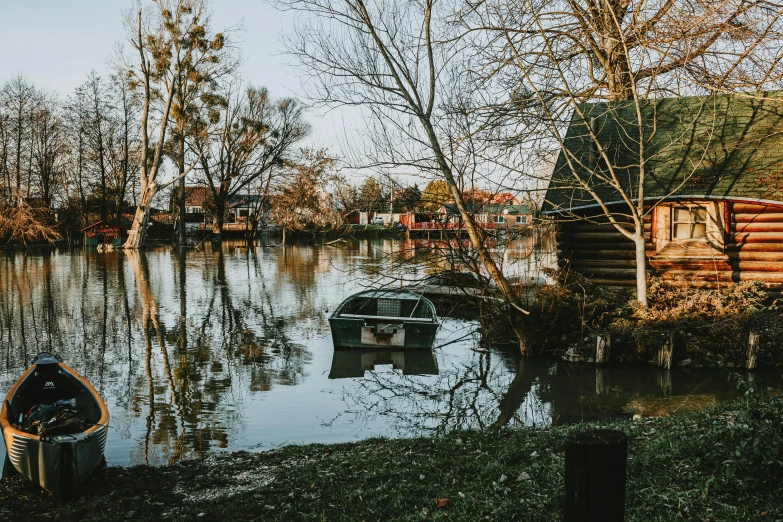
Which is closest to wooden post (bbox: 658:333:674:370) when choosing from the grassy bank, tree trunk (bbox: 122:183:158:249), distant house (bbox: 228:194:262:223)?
the grassy bank

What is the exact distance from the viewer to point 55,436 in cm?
760

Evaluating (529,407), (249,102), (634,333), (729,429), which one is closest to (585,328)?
(634,333)

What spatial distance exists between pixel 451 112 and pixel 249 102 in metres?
48.4

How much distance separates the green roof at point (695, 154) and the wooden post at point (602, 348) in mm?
3545

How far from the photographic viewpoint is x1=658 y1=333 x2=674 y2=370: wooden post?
1315 centimetres

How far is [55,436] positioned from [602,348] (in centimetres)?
1000

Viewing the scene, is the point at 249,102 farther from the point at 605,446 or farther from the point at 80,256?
the point at 605,446

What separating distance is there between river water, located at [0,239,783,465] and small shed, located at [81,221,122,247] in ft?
98.3

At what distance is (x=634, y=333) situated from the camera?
44.8 feet

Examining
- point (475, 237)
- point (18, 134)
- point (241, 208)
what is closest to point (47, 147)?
point (18, 134)

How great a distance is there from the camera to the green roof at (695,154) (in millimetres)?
16125

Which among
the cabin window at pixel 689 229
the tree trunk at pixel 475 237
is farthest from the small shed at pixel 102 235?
the cabin window at pixel 689 229

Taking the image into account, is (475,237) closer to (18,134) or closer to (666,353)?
(666,353)

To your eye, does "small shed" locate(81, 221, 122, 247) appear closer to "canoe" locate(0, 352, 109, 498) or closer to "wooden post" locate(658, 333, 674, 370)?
"canoe" locate(0, 352, 109, 498)
